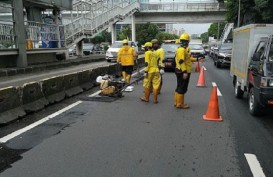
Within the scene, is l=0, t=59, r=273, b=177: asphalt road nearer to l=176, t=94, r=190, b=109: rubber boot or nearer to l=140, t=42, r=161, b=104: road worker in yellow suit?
l=176, t=94, r=190, b=109: rubber boot

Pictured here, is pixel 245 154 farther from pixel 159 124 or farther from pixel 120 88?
pixel 120 88

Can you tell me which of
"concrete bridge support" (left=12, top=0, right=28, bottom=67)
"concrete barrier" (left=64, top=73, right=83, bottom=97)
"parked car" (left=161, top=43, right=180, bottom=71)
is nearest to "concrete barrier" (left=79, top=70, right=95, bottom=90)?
"concrete barrier" (left=64, top=73, right=83, bottom=97)

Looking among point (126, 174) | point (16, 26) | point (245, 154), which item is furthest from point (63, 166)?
point (16, 26)

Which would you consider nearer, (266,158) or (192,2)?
(266,158)

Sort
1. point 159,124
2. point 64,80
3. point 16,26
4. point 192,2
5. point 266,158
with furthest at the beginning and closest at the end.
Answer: point 192,2 < point 16,26 < point 64,80 < point 159,124 < point 266,158

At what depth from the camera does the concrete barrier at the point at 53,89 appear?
913cm

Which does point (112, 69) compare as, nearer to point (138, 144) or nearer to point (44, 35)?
point (44, 35)

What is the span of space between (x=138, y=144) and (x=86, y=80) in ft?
23.5

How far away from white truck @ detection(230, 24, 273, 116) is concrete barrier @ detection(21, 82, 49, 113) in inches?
203

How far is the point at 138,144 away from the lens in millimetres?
5750

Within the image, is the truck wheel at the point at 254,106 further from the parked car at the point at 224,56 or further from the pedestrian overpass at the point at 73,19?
the parked car at the point at 224,56

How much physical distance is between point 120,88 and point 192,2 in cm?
4603

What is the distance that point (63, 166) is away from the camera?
4730mm

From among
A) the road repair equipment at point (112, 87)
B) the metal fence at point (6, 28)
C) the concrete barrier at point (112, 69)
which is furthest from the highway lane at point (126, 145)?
the metal fence at point (6, 28)
